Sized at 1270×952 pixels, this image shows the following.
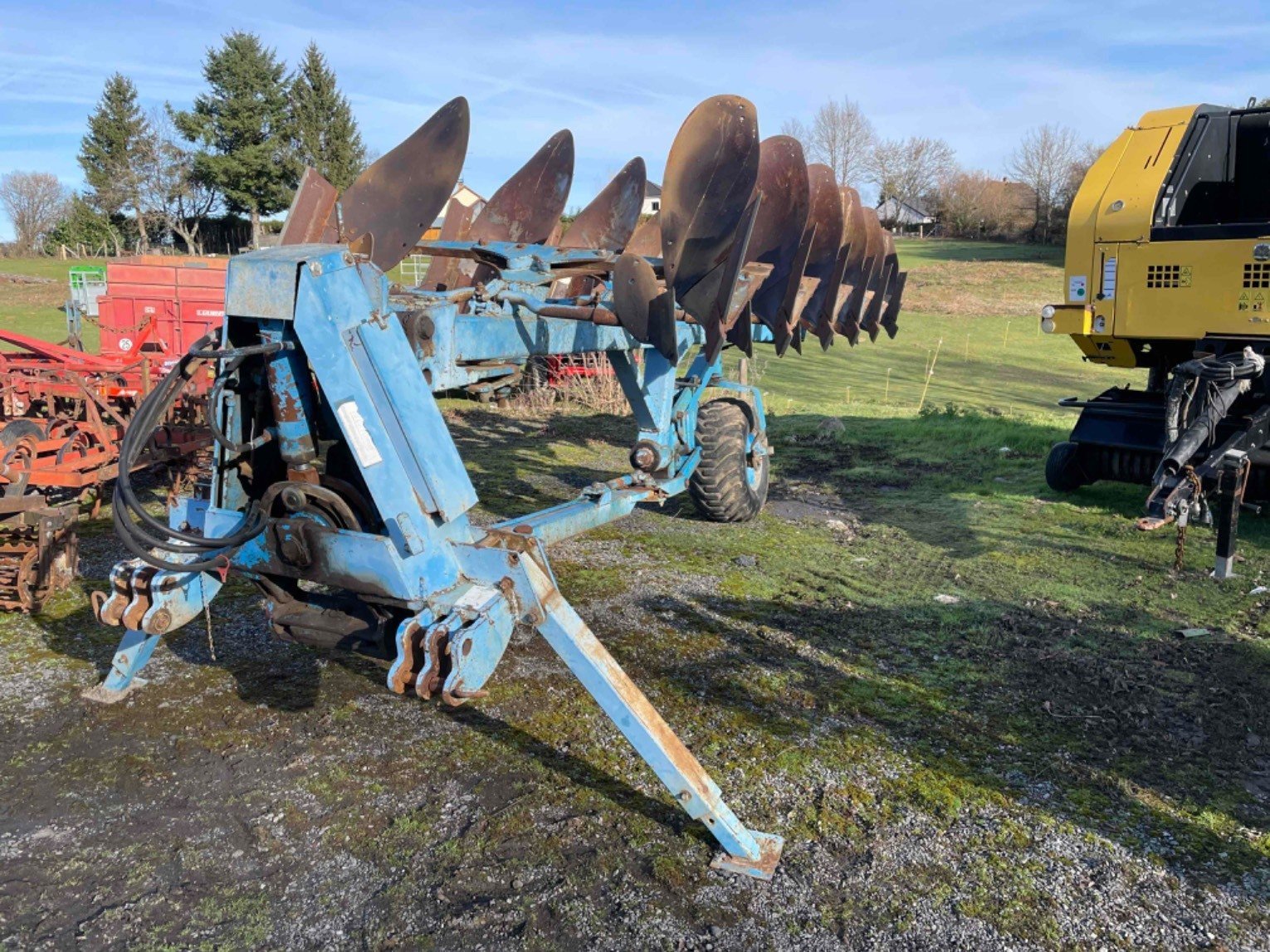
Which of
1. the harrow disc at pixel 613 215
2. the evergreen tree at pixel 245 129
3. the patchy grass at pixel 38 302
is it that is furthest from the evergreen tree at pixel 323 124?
the harrow disc at pixel 613 215

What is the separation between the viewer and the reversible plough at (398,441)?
313 centimetres

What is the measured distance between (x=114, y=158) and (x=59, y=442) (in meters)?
49.4

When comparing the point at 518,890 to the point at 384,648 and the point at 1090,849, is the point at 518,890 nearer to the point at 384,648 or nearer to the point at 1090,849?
the point at 384,648

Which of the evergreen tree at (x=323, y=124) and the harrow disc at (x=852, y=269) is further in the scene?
the evergreen tree at (x=323, y=124)

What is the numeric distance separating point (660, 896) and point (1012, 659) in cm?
248

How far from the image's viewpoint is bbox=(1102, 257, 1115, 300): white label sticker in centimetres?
702

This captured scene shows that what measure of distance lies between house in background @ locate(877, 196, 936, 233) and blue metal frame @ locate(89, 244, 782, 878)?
59.5 m

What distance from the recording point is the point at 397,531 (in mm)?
3223

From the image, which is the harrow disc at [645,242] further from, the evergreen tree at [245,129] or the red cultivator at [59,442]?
the evergreen tree at [245,129]

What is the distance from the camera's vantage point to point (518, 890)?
9.72ft

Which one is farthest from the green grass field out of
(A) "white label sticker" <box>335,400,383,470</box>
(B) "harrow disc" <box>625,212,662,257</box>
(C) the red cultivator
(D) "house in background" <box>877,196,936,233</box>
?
(D) "house in background" <box>877,196,936,233</box>

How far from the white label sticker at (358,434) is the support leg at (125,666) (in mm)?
1445

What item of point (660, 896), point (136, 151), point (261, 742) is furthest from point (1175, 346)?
point (136, 151)

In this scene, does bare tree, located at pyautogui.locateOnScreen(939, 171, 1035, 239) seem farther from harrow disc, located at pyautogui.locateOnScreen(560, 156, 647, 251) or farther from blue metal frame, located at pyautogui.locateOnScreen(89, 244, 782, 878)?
blue metal frame, located at pyautogui.locateOnScreen(89, 244, 782, 878)
